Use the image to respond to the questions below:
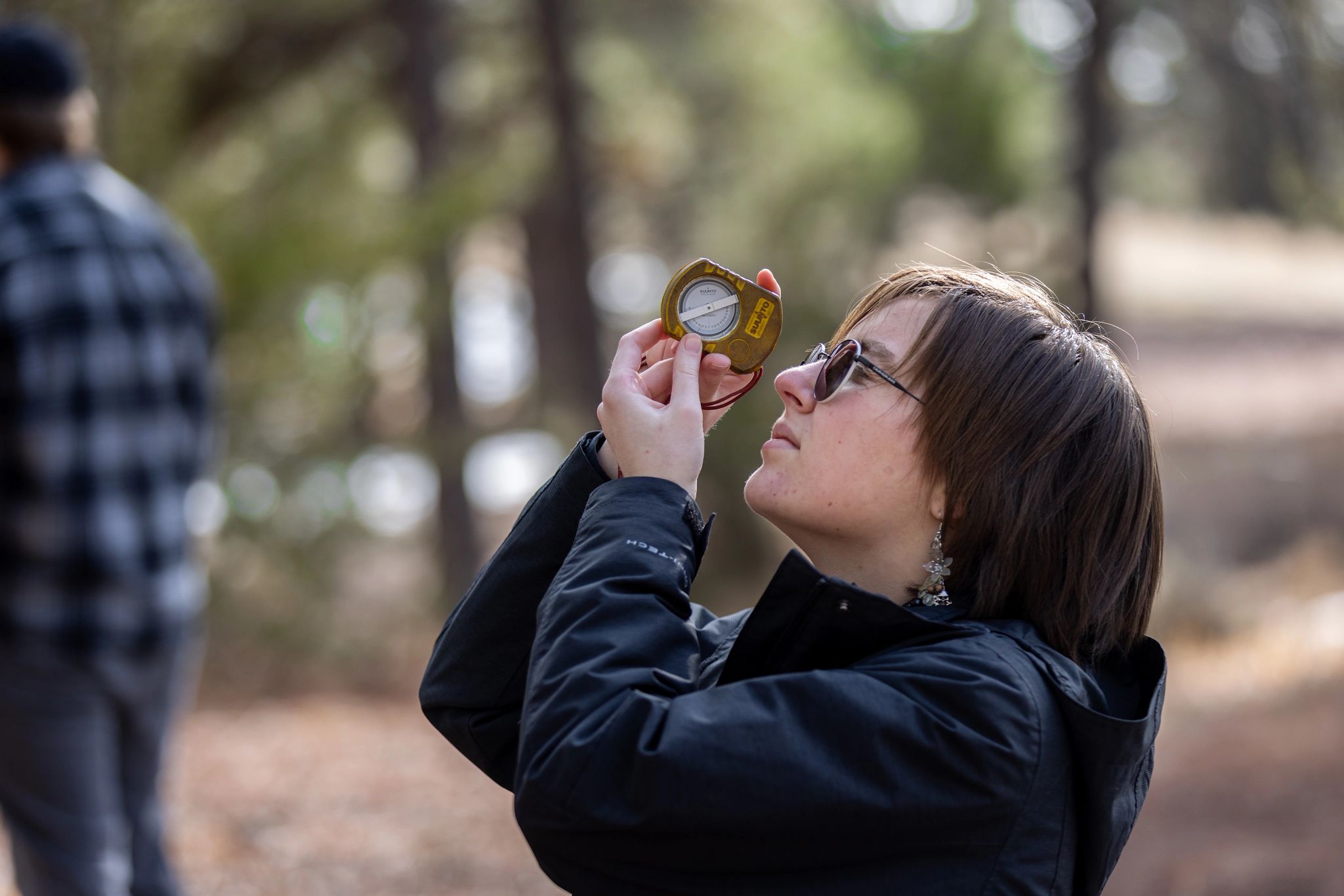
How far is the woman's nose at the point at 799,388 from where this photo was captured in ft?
5.77

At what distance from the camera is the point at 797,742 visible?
1404 millimetres

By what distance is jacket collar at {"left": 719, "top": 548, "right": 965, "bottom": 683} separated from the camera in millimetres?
1524

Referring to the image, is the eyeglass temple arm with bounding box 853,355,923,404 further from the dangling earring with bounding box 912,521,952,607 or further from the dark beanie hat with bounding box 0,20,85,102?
the dark beanie hat with bounding box 0,20,85,102

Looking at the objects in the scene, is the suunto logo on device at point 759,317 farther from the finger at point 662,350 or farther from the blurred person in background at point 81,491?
the blurred person in background at point 81,491

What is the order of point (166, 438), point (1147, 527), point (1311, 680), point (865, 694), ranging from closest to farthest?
1. point (865, 694)
2. point (1147, 527)
3. point (166, 438)
4. point (1311, 680)

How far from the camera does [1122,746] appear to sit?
1501 millimetres

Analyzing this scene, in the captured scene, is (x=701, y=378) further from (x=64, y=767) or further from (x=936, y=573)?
(x=64, y=767)

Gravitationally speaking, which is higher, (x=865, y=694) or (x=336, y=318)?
(x=865, y=694)

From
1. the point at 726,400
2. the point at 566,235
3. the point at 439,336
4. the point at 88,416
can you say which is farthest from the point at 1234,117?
the point at 726,400

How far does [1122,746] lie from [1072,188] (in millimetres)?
10988

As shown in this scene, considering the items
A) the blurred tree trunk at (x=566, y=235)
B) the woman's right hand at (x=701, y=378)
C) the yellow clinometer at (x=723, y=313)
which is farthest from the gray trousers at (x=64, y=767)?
the blurred tree trunk at (x=566, y=235)

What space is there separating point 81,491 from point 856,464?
1992 millimetres

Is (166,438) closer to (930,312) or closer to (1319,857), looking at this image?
(930,312)

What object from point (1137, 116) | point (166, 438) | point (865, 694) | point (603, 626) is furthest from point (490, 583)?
point (1137, 116)
